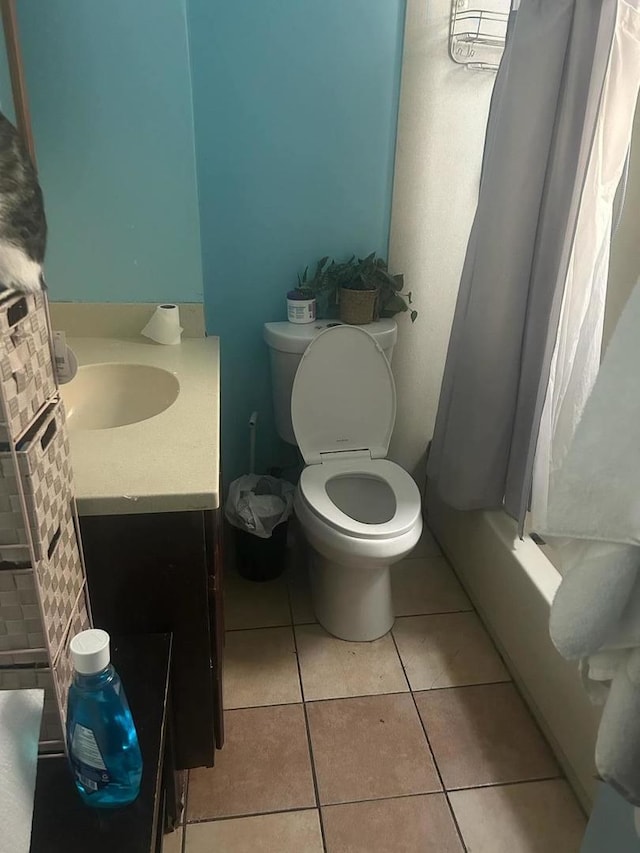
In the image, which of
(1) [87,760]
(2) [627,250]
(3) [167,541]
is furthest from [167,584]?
(2) [627,250]

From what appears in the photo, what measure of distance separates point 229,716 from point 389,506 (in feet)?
2.42

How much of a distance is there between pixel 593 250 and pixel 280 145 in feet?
3.10

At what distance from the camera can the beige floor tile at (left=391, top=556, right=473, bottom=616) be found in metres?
1.98

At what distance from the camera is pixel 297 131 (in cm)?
177

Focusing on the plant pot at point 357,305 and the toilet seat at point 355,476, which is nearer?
the toilet seat at point 355,476

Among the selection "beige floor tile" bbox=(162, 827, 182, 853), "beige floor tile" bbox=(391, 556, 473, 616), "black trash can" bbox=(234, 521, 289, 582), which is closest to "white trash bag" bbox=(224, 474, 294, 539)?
"black trash can" bbox=(234, 521, 289, 582)

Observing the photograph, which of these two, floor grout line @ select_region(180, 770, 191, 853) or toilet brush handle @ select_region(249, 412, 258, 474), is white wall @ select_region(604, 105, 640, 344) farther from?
floor grout line @ select_region(180, 770, 191, 853)

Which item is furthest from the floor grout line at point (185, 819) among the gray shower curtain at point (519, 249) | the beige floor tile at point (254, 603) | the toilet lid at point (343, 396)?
the gray shower curtain at point (519, 249)

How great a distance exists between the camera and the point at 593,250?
135 centimetres

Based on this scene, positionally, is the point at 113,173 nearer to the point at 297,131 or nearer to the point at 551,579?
the point at 297,131

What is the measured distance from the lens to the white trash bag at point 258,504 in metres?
1.90

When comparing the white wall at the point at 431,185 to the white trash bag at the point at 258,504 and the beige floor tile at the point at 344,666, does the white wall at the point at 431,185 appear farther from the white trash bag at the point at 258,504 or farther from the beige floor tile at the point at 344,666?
the beige floor tile at the point at 344,666

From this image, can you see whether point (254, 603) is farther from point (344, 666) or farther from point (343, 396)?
point (343, 396)

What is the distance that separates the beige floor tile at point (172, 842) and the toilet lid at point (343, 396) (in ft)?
3.32
